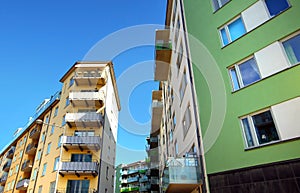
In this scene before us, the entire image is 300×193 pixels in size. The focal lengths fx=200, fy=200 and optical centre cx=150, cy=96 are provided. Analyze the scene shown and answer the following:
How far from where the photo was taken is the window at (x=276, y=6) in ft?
28.5

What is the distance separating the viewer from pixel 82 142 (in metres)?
20.5

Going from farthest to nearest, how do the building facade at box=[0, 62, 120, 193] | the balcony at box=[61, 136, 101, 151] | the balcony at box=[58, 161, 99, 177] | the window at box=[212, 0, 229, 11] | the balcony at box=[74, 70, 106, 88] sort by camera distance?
the balcony at box=[74, 70, 106, 88] < the balcony at box=[61, 136, 101, 151] < the building facade at box=[0, 62, 120, 193] < the balcony at box=[58, 161, 99, 177] < the window at box=[212, 0, 229, 11]

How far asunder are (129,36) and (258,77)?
10.5 meters

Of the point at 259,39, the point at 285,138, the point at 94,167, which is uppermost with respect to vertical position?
the point at 259,39

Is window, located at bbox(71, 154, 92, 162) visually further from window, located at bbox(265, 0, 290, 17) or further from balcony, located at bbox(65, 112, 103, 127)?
window, located at bbox(265, 0, 290, 17)

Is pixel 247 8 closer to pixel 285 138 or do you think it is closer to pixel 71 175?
pixel 285 138

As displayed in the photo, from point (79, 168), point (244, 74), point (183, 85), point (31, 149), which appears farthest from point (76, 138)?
point (244, 74)

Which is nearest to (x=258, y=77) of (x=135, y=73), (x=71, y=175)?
(x=135, y=73)

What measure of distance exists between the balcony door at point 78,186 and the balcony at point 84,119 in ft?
19.1

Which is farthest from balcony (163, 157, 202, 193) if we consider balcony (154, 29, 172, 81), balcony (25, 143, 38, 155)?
balcony (25, 143, 38, 155)

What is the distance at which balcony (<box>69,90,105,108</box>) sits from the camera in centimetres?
2272

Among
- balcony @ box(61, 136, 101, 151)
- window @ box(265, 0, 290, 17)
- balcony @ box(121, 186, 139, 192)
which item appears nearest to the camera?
window @ box(265, 0, 290, 17)

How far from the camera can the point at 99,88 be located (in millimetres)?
24688

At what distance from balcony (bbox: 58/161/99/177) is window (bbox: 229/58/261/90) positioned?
15.6 metres
